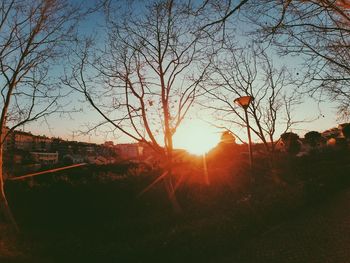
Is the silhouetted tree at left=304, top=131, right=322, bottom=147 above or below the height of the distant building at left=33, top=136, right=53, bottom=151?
below

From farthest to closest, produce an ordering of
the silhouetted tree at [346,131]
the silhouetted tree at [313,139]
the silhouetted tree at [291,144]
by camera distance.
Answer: the silhouetted tree at [313,139] → the silhouetted tree at [291,144] → the silhouetted tree at [346,131]

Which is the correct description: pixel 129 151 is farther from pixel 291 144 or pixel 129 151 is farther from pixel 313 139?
pixel 291 144

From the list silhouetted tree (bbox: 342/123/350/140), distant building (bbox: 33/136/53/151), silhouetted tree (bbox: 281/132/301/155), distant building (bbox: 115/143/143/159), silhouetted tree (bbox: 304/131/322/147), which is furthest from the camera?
distant building (bbox: 33/136/53/151)

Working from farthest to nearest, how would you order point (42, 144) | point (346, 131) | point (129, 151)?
point (129, 151) → point (42, 144) → point (346, 131)

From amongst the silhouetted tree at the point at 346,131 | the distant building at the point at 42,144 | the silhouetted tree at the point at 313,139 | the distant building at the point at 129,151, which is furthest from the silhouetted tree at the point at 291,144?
the distant building at the point at 42,144

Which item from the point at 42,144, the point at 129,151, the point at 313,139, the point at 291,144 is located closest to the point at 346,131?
the point at 313,139

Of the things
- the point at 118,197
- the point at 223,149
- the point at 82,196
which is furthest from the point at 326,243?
the point at 223,149

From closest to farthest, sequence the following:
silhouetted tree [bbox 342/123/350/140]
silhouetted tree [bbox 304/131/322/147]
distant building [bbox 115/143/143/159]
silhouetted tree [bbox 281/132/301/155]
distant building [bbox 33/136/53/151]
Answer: distant building [bbox 115/143/143/159] < silhouetted tree [bbox 342/123/350/140] < silhouetted tree [bbox 281/132/301/155] < silhouetted tree [bbox 304/131/322/147] < distant building [bbox 33/136/53/151]

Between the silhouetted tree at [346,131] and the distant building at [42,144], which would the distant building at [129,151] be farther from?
the silhouetted tree at [346,131]

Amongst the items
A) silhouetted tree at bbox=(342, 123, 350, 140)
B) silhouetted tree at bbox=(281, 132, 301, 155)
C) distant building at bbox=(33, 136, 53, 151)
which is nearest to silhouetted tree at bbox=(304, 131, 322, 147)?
silhouetted tree at bbox=(342, 123, 350, 140)

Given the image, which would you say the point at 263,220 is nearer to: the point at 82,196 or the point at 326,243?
the point at 326,243

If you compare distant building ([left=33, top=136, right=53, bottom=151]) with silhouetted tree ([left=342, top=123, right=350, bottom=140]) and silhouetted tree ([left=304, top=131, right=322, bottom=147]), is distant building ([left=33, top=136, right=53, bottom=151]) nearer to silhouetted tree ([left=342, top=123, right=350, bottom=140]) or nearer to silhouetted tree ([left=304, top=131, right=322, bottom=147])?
silhouetted tree ([left=304, top=131, right=322, bottom=147])

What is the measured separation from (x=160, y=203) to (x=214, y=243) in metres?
6.34

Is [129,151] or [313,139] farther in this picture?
[129,151]
